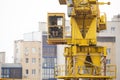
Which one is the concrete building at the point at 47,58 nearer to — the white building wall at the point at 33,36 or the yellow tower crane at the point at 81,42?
the white building wall at the point at 33,36

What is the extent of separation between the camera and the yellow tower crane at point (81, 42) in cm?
2677

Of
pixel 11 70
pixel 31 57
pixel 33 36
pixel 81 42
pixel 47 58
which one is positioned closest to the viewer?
pixel 81 42

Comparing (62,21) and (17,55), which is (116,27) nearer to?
(17,55)

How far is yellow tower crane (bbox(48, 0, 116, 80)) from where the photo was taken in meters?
26.8

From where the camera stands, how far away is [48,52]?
3376 inches

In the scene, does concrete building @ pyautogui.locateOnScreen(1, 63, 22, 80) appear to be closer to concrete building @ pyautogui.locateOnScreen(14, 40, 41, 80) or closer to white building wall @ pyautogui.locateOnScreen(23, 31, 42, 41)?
concrete building @ pyautogui.locateOnScreen(14, 40, 41, 80)

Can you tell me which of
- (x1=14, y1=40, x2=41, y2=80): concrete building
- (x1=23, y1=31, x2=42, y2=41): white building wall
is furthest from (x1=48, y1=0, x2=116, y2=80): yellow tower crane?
(x1=14, y1=40, x2=41, y2=80): concrete building

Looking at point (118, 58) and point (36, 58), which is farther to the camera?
point (36, 58)

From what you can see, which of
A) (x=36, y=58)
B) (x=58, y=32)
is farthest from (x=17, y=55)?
(x=58, y=32)

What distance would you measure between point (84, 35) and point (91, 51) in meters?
1.01

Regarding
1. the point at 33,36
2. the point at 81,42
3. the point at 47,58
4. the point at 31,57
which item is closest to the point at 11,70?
the point at 31,57

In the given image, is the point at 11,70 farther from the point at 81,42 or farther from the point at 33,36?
the point at 81,42

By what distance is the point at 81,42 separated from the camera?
27.4 metres

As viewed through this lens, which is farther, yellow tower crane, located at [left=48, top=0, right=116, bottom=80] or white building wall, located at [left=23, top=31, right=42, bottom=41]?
white building wall, located at [left=23, top=31, right=42, bottom=41]
